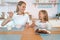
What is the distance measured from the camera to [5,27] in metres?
1.38

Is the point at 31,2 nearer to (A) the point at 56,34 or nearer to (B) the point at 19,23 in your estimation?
(B) the point at 19,23

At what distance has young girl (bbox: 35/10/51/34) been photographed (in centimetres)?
136

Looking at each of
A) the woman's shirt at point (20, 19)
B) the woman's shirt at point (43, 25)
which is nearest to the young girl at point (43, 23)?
the woman's shirt at point (43, 25)

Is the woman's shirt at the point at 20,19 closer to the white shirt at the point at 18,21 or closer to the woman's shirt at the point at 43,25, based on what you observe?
the white shirt at the point at 18,21

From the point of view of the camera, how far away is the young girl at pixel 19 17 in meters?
1.35

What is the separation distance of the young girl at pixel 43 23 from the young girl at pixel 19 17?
113 mm

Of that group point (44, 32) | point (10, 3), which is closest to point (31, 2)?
point (10, 3)

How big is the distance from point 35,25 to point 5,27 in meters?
0.28

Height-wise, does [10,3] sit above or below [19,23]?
above

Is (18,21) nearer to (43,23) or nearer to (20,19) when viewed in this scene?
(20,19)

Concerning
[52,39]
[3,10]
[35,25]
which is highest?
[3,10]

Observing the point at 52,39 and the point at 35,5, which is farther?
the point at 35,5

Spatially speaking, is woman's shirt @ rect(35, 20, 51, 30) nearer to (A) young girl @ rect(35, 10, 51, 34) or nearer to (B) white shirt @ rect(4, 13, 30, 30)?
(A) young girl @ rect(35, 10, 51, 34)

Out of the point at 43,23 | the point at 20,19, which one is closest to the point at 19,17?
the point at 20,19
